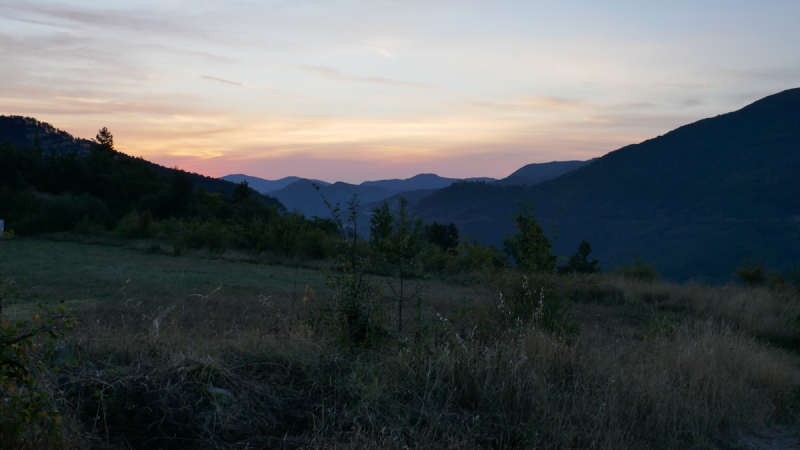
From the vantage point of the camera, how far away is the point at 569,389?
4418 mm

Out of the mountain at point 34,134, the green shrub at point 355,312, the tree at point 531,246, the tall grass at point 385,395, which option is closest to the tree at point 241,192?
the tree at point 531,246

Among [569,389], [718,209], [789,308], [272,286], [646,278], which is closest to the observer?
[569,389]

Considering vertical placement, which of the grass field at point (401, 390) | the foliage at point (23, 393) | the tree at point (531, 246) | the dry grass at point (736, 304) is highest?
the tree at point (531, 246)

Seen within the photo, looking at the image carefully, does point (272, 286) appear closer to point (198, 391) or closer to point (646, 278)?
point (198, 391)

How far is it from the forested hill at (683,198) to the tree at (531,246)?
244 feet

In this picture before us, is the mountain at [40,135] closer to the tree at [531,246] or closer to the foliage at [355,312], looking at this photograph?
the tree at [531,246]

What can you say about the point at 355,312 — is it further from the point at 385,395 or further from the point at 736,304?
Answer: the point at 736,304

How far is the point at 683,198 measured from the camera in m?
112

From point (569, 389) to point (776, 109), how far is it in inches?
6391

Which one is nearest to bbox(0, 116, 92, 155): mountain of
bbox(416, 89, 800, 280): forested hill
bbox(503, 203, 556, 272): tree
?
bbox(416, 89, 800, 280): forested hill

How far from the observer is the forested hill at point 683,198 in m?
87.4

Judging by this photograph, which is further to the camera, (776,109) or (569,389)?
(776,109)

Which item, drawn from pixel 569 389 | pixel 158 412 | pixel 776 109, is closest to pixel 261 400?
pixel 158 412

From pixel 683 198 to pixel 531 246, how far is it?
121338mm
